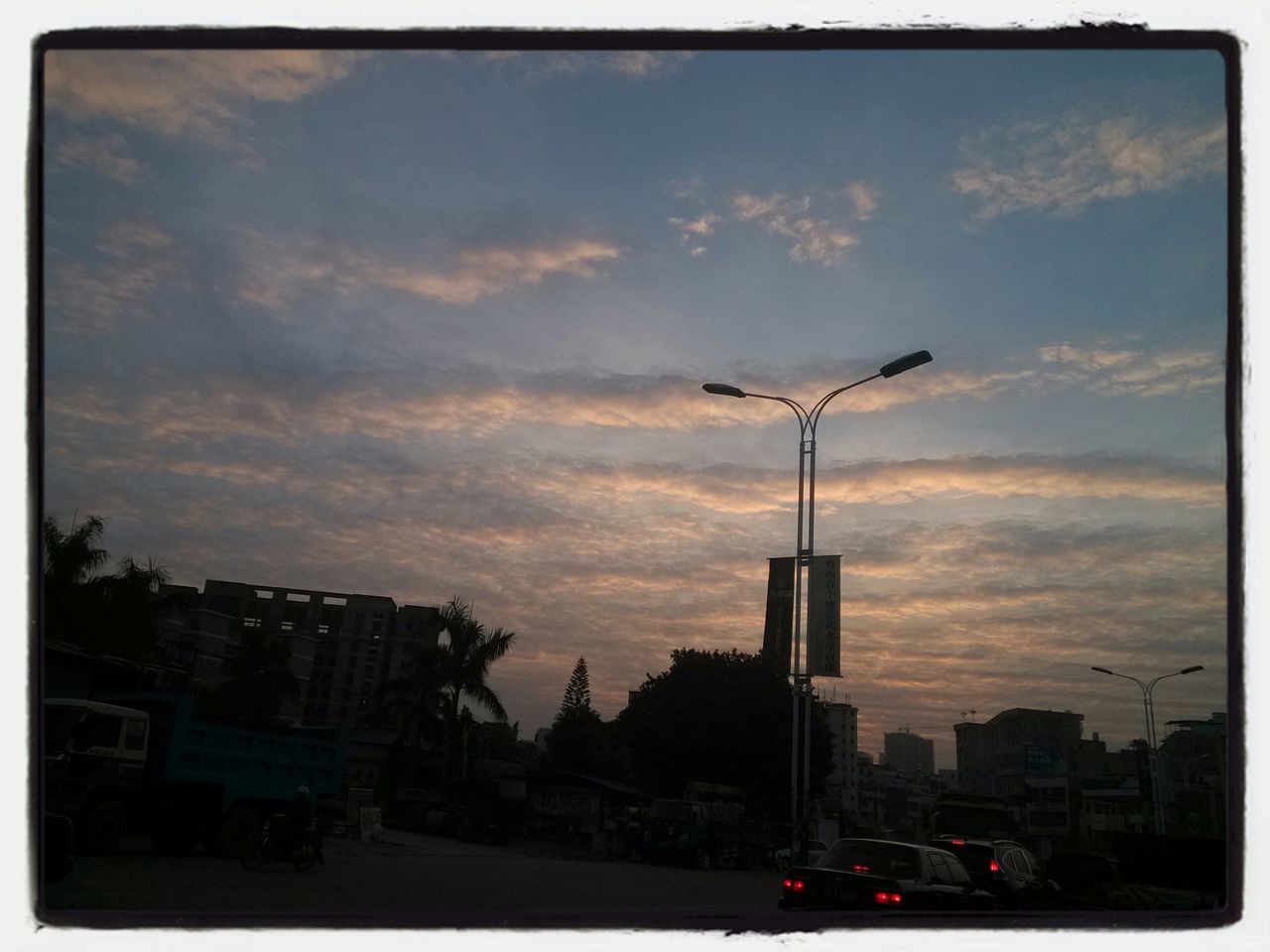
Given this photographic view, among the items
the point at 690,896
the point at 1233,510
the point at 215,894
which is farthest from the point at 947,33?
the point at 690,896

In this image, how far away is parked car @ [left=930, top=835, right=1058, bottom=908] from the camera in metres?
13.2

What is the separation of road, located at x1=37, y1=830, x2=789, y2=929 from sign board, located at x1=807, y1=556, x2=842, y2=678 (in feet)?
14.8

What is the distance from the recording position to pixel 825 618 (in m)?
20.0

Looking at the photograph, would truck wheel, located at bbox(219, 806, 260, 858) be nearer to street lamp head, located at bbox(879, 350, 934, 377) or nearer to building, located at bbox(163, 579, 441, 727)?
street lamp head, located at bbox(879, 350, 934, 377)

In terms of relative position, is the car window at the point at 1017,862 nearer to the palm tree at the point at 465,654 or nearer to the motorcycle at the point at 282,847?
the motorcycle at the point at 282,847

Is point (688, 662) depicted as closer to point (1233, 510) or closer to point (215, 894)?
point (215, 894)

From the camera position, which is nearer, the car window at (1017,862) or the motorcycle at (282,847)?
the car window at (1017,862)

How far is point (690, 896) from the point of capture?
57.4 feet

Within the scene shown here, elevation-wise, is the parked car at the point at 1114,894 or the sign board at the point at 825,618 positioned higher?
the sign board at the point at 825,618

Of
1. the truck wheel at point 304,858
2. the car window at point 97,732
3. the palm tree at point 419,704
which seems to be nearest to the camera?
the car window at point 97,732

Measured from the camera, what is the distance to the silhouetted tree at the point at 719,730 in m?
45.7

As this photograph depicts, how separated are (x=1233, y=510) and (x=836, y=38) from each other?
1.70 metres

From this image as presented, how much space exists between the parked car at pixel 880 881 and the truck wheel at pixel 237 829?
11.1m

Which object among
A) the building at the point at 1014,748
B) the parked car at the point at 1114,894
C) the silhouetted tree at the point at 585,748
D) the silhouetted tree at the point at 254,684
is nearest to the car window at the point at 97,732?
the parked car at the point at 1114,894
